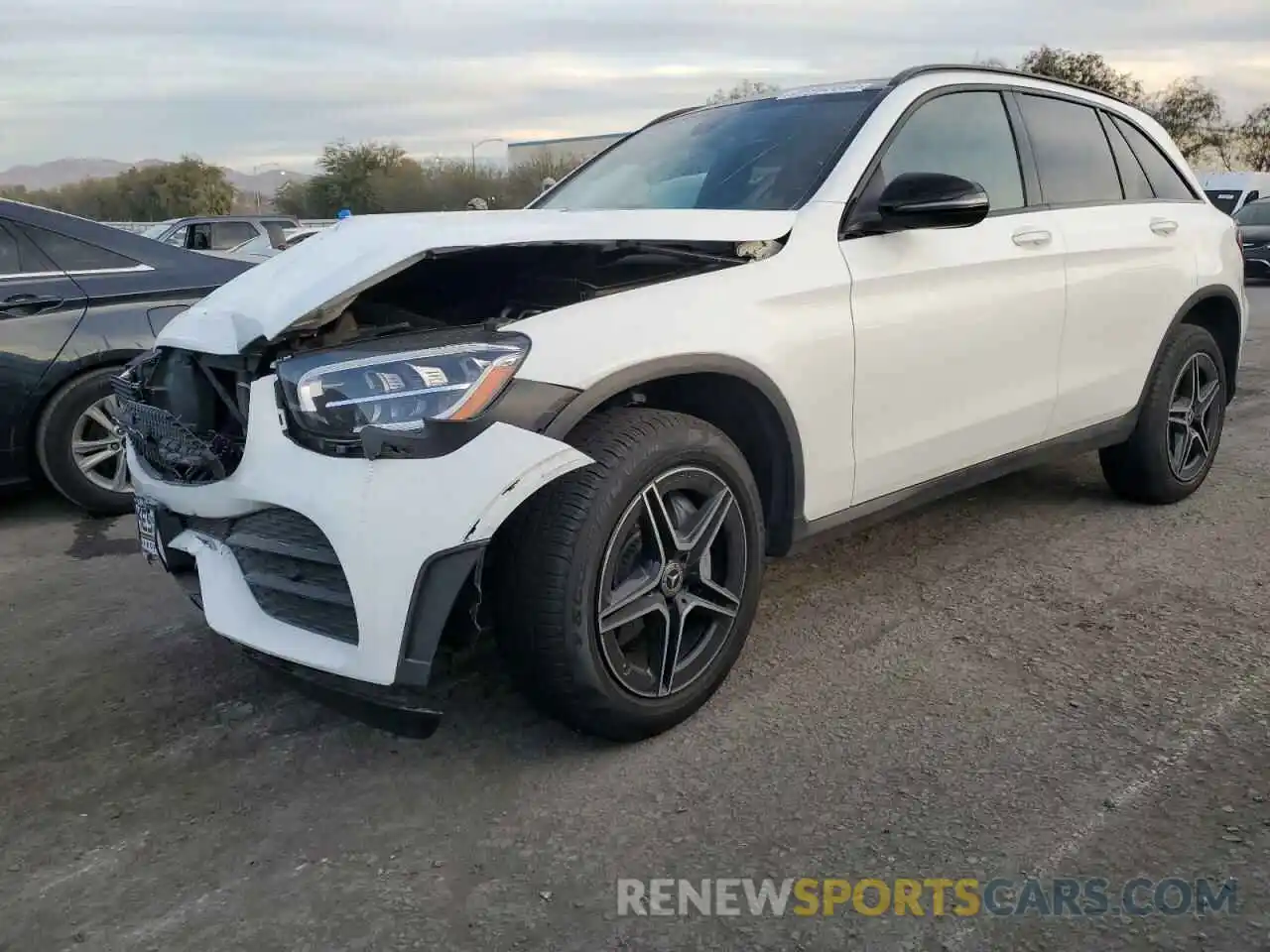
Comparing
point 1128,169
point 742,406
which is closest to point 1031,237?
point 1128,169

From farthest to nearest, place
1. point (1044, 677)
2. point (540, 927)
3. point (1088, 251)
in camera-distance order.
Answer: point (1088, 251) < point (1044, 677) < point (540, 927)

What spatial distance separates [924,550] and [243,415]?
2.68m

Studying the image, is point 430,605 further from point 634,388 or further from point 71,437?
point 71,437

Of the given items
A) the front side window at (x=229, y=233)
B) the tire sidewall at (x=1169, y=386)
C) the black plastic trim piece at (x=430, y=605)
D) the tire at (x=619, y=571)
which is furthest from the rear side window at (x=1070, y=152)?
the front side window at (x=229, y=233)

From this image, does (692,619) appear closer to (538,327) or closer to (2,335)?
(538,327)

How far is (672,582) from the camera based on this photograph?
9.08 feet

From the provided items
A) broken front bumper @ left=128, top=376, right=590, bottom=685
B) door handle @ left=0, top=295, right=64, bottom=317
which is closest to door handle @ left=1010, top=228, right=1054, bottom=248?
broken front bumper @ left=128, top=376, right=590, bottom=685

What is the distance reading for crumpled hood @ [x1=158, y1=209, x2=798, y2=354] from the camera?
259 cm

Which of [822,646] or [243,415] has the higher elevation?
[243,415]

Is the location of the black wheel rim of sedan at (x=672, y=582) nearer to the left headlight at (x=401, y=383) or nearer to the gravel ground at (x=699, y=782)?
the gravel ground at (x=699, y=782)

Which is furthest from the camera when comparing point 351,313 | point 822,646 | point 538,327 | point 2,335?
point 2,335

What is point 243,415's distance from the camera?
108 inches

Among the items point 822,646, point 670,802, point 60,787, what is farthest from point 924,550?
point 60,787

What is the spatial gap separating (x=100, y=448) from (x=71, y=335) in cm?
55
